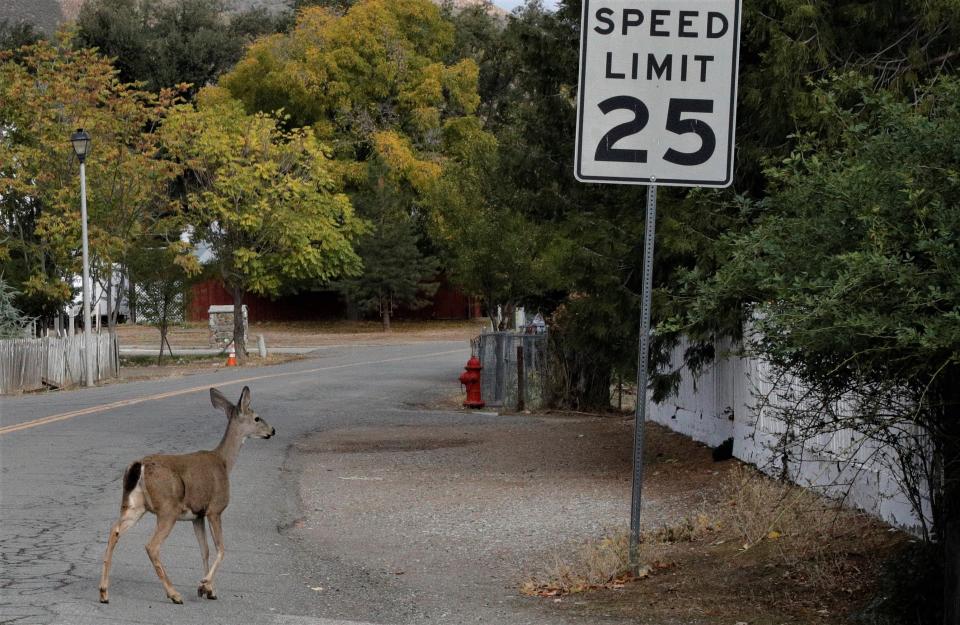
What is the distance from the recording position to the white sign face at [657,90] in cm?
863


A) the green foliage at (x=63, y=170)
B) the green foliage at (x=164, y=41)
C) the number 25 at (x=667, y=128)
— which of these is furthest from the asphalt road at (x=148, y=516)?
the green foliage at (x=164, y=41)

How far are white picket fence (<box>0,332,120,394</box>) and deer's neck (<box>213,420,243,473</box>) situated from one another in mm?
21304

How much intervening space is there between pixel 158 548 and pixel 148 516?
3942 mm

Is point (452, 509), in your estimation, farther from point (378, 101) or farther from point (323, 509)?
point (378, 101)

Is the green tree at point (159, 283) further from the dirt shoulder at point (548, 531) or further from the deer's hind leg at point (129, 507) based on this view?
the deer's hind leg at point (129, 507)

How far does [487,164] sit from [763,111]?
16723mm

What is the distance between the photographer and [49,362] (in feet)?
101

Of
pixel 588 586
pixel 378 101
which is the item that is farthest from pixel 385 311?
pixel 588 586

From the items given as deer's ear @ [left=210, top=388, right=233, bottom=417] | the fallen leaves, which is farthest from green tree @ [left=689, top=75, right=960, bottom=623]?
deer's ear @ [left=210, top=388, right=233, bottom=417]

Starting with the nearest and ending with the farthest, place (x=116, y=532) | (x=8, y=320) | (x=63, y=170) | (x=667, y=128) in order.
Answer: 1. (x=116, y=532)
2. (x=667, y=128)
3. (x=8, y=320)
4. (x=63, y=170)

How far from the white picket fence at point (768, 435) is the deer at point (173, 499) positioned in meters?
3.44

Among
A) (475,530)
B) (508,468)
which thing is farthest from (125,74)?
(475,530)

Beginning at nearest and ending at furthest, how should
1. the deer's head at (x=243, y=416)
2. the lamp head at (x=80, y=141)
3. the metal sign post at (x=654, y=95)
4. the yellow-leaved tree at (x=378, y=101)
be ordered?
the metal sign post at (x=654, y=95) → the deer's head at (x=243, y=416) → the lamp head at (x=80, y=141) → the yellow-leaved tree at (x=378, y=101)

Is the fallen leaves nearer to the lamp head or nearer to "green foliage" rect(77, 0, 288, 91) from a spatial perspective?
the lamp head
